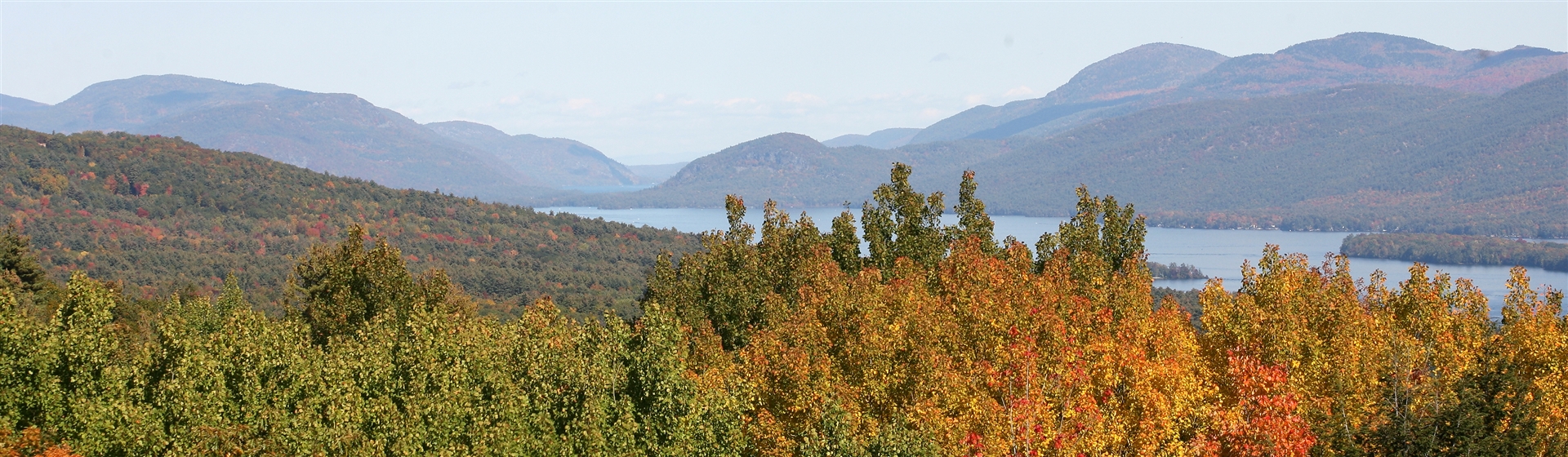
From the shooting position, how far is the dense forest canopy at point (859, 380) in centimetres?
2748

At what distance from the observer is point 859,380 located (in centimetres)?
3256

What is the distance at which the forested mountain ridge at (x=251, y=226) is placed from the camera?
11969cm

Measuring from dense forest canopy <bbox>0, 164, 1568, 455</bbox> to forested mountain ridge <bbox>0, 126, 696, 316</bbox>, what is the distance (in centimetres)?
6609

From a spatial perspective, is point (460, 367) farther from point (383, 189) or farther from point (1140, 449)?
point (383, 189)

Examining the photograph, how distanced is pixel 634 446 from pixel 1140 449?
13.2 metres

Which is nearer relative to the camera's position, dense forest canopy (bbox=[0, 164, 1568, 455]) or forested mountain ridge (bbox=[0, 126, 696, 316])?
dense forest canopy (bbox=[0, 164, 1568, 455])

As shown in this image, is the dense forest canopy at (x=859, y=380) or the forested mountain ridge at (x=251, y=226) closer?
the dense forest canopy at (x=859, y=380)

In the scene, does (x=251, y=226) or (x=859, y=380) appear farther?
(x=251, y=226)

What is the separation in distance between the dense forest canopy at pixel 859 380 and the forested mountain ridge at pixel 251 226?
217ft

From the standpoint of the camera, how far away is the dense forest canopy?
27.5 m

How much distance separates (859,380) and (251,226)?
5836 inches

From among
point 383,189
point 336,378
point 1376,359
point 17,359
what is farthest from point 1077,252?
point 383,189

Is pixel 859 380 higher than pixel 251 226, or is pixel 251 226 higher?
pixel 859 380

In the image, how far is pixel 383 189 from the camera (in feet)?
631
